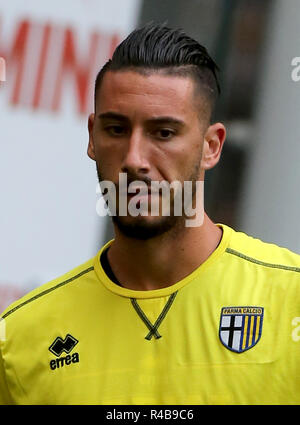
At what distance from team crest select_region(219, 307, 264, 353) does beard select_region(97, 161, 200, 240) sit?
Result: 1.07 feet

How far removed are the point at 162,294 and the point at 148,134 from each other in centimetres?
53

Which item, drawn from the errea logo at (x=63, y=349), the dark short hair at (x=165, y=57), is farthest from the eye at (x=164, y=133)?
the errea logo at (x=63, y=349)

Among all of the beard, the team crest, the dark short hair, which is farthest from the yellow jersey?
the dark short hair

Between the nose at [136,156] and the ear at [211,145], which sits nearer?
the nose at [136,156]

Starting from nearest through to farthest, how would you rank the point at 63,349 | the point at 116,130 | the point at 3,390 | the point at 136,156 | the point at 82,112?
the point at 136,156 < the point at 116,130 < the point at 63,349 < the point at 3,390 < the point at 82,112

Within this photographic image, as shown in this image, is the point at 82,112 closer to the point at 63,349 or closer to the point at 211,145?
the point at 211,145

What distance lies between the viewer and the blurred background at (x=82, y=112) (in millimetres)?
5039

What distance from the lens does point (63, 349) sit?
3.12 m

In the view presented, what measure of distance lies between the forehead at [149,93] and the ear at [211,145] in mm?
131

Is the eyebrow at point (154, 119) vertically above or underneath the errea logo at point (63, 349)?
above

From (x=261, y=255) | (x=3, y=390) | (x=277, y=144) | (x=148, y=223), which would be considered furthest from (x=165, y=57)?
(x=277, y=144)

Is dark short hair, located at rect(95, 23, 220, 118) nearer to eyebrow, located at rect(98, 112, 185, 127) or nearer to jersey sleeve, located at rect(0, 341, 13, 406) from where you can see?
eyebrow, located at rect(98, 112, 185, 127)

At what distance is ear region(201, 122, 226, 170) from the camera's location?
314 cm

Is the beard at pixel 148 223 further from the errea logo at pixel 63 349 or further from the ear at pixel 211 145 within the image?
the errea logo at pixel 63 349
